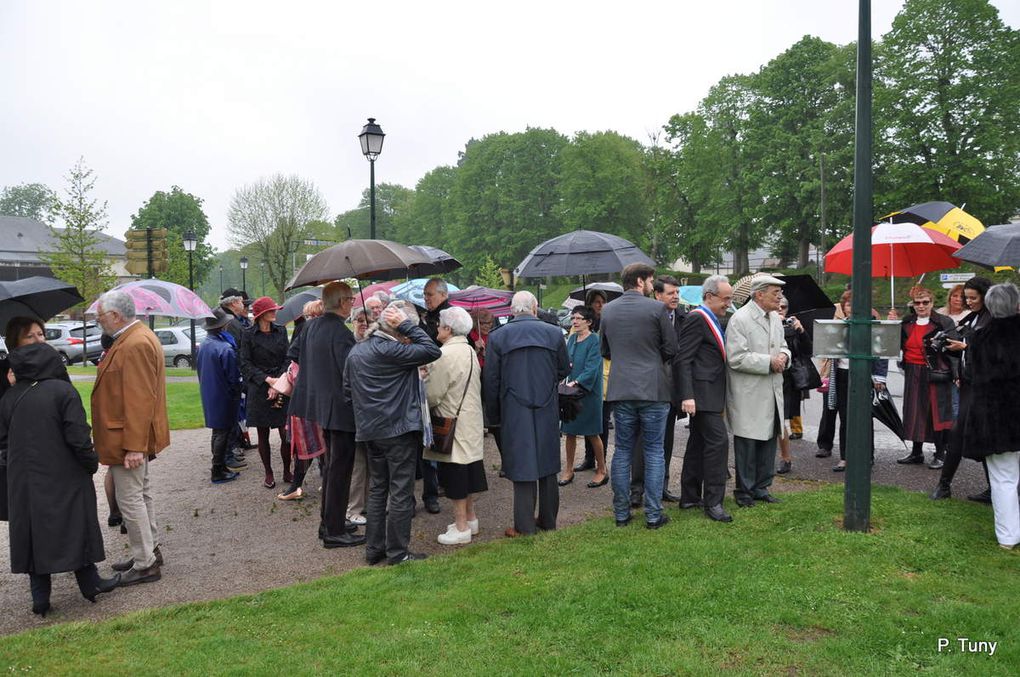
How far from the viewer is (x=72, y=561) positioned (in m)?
Answer: 4.89

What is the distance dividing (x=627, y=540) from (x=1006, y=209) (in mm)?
37033

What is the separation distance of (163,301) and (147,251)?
10.6m

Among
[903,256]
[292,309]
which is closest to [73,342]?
[292,309]

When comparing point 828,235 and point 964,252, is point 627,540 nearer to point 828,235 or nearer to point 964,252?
point 964,252

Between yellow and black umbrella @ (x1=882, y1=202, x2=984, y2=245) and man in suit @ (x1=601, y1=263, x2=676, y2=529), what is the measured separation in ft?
15.0

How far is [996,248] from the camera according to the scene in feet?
20.8

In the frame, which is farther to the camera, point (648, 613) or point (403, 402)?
point (403, 402)

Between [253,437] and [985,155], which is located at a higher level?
[985,155]

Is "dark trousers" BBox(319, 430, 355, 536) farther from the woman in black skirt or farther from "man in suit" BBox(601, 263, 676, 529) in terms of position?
"man in suit" BBox(601, 263, 676, 529)

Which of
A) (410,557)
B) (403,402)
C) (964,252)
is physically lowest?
(410,557)

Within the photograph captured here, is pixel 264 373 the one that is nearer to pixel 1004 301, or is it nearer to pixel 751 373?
pixel 751 373

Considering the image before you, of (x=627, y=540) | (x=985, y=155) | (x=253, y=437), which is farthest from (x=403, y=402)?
(x=985, y=155)

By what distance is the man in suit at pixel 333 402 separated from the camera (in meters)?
6.15

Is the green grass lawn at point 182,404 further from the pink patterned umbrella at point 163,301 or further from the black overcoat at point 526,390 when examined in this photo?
the black overcoat at point 526,390
